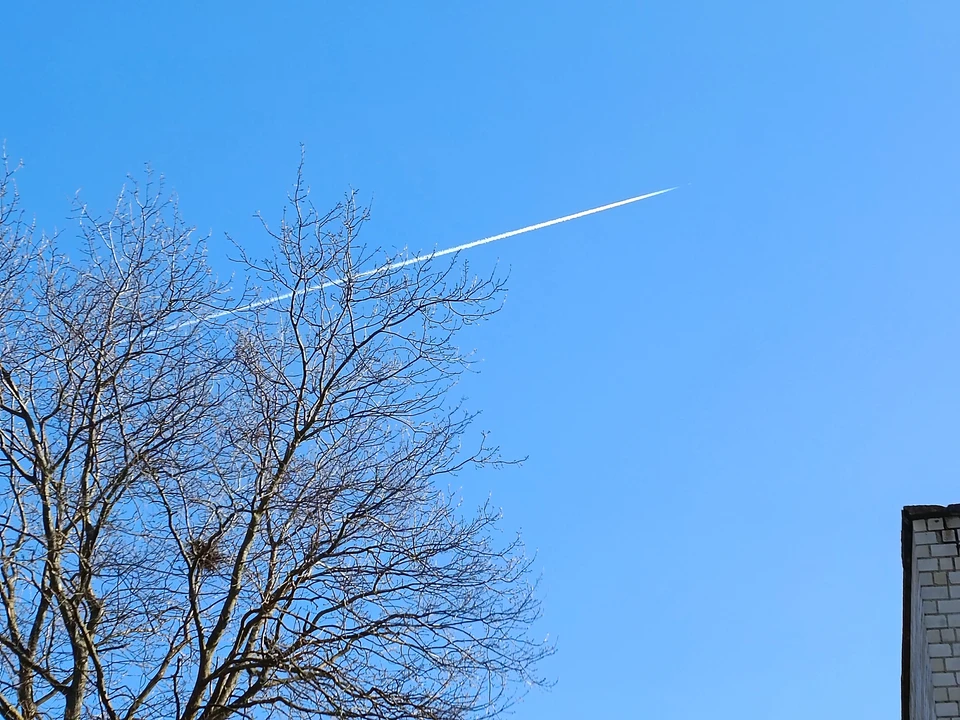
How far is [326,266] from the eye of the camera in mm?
12484

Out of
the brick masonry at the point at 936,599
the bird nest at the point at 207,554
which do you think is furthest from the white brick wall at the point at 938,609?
the bird nest at the point at 207,554

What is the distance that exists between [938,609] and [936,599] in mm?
125

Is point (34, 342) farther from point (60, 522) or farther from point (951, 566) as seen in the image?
point (951, 566)

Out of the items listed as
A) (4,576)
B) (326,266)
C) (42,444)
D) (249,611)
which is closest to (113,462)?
(42,444)

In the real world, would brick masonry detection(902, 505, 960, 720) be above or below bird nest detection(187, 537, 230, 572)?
above

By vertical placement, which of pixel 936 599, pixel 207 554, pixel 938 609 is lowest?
pixel 207 554

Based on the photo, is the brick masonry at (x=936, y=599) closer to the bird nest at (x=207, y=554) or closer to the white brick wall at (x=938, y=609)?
the white brick wall at (x=938, y=609)

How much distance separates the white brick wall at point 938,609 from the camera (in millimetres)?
13031

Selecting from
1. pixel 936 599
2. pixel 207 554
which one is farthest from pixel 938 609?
pixel 207 554

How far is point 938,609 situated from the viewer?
13500 millimetres

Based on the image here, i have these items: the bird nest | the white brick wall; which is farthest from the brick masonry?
the bird nest

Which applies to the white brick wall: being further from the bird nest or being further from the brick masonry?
the bird nest

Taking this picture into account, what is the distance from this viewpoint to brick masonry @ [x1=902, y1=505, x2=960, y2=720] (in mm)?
13062

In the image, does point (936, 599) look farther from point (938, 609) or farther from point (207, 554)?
point (207, 554)
